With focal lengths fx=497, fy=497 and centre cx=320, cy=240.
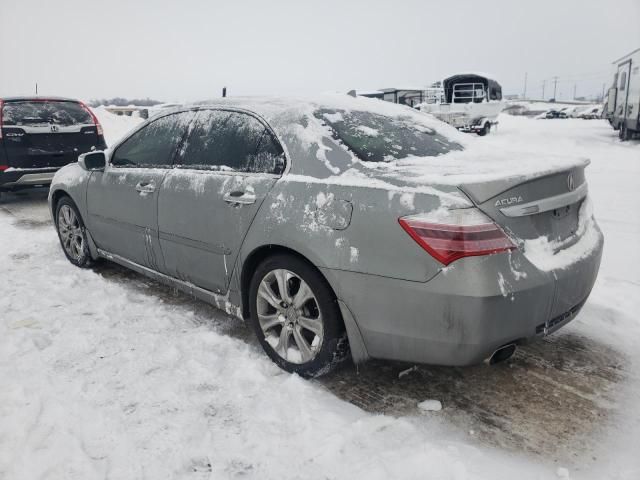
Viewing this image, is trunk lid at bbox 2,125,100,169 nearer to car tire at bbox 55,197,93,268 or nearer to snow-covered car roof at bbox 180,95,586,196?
car tire at bbox 55,197,93,268

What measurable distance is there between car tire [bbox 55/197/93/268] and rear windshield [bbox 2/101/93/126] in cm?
346

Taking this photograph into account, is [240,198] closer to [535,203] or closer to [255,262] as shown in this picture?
[255,262]

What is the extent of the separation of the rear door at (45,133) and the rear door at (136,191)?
4.03 meters

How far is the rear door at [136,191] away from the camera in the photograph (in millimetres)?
3736

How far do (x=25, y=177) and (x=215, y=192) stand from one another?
594 centimetres

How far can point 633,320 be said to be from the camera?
3549 mm

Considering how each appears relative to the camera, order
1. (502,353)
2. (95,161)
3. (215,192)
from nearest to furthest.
A: 1. (502,353)
2. (215,192)
3. (95,161)

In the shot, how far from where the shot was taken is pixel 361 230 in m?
2.42

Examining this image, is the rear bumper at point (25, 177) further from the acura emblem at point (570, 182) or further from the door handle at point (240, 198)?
the acura emblem at point (570, 182)

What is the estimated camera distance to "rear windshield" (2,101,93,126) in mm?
7621

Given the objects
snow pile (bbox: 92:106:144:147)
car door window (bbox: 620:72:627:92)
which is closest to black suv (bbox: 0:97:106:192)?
snow pile (bbox: 92:106:144:147)

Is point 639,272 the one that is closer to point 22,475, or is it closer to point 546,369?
point 546,369

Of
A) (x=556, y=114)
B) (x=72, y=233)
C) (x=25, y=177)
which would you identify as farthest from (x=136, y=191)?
(x=556, y=114)

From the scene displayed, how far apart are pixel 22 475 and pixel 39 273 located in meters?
3.09
